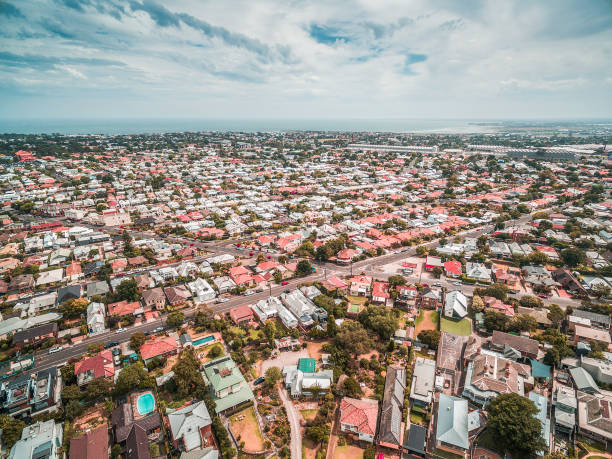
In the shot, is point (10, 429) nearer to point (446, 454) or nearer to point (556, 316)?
point (446, 454)

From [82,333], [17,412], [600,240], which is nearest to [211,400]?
[17,412]

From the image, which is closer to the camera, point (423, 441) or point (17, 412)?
point (423, 441)

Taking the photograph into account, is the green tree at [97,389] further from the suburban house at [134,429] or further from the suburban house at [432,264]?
the suburban house at [432,264]

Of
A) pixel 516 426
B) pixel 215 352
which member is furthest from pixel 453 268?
pixel 215 352

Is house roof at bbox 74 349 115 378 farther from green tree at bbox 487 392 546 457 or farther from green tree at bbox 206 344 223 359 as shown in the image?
green tree at bbox 487 392 546 457

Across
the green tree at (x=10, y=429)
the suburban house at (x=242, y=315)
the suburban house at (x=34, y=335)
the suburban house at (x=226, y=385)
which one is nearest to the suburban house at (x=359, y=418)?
the suburban house at (x=226, y=385)

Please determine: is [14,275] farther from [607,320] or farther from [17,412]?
[607,320]

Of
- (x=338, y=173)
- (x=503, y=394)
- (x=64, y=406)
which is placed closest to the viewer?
(x=503, y=394)

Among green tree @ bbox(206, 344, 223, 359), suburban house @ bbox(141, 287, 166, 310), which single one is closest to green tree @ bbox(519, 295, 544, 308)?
green tree @ bbox(206, 344, 223, 359)
